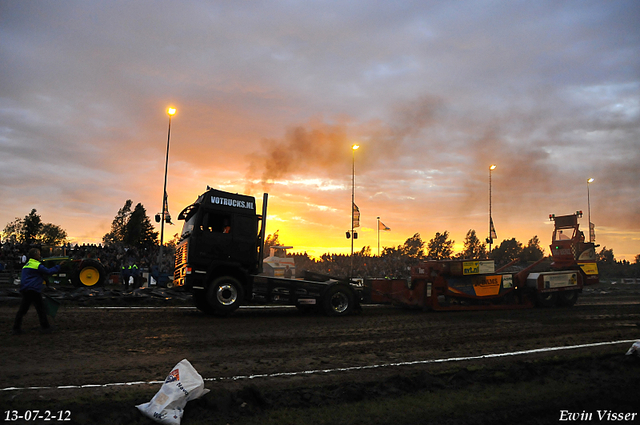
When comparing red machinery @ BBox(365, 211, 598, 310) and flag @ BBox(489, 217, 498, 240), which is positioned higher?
flag @ BBox(489, 217, 498, 240)

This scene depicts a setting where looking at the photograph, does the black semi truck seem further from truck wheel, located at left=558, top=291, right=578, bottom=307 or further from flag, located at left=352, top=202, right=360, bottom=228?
flag, located at left=352, top=202, right=360, bottom=228

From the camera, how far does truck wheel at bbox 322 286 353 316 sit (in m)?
12.9

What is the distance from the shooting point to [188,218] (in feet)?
41.1

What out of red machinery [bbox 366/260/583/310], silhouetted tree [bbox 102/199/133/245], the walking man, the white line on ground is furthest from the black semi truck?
silhouetted tree [bbox 102/199/133/245]

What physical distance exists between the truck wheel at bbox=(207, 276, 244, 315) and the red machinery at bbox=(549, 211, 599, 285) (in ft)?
44.2

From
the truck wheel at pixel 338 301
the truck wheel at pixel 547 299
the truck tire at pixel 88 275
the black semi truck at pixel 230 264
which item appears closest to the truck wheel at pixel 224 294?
the black semi truck at pixel 230 264

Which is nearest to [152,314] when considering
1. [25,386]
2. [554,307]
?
[25,386]

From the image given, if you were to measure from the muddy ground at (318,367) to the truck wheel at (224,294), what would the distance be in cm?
39

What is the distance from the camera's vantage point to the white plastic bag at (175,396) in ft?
13.6

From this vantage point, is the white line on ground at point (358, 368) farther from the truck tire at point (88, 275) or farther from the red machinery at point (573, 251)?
the truck tire at point (88, 275)

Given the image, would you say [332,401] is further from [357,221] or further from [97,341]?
[357,221]

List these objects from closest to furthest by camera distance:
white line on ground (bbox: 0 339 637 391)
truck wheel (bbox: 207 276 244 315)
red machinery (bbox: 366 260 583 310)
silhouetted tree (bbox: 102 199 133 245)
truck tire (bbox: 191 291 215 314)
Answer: white line on ground (bbox: 0 339 637 391) → truck wheel (bbox: 207 276 244 315) → truck tire (bbox: 191 291 215 314) → red machinery (bbox: 366 260 583 310) → silhouetted tree (bbox: 102 199 133 245)

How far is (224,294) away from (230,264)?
2.83 feet

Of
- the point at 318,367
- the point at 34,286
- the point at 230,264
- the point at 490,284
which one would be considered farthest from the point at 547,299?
the point at 34,286
